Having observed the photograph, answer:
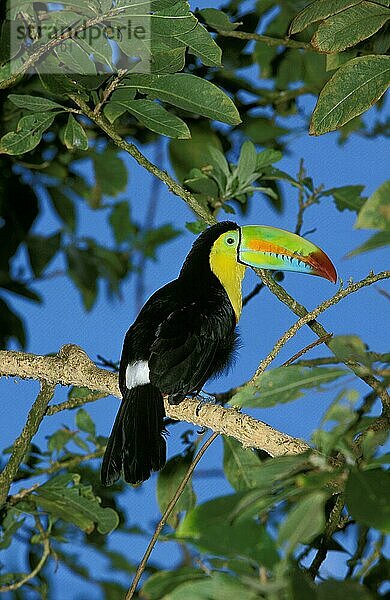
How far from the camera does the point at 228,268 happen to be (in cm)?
207

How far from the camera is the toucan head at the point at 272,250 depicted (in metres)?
1.77

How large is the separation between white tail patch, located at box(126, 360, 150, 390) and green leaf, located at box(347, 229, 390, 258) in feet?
3.61

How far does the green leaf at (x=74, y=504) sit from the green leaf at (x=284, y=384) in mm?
1019

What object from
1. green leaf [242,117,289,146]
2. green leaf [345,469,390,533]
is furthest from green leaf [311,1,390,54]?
green leaf [242,117,289,146]

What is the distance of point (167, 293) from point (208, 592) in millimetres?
1379

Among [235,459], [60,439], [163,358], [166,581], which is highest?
[60,439]

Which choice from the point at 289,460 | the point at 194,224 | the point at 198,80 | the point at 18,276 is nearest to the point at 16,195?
the point at 18,276

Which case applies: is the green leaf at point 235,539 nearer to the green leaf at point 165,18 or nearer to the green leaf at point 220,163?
the green leaf at point 165,18

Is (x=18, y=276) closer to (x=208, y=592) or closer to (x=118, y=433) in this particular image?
(x=118, y=433)

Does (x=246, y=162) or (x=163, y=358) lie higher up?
(x=246, y=162)

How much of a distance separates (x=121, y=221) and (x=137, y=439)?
164 centimetres

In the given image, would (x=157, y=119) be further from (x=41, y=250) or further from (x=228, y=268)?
(x=41, y=250)

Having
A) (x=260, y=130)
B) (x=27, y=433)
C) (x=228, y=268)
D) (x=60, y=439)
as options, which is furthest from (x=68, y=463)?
(x=260, y=130)

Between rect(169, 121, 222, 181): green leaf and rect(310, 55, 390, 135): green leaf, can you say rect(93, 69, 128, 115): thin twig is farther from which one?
rect(169, 121, 222, 181): green leaf
